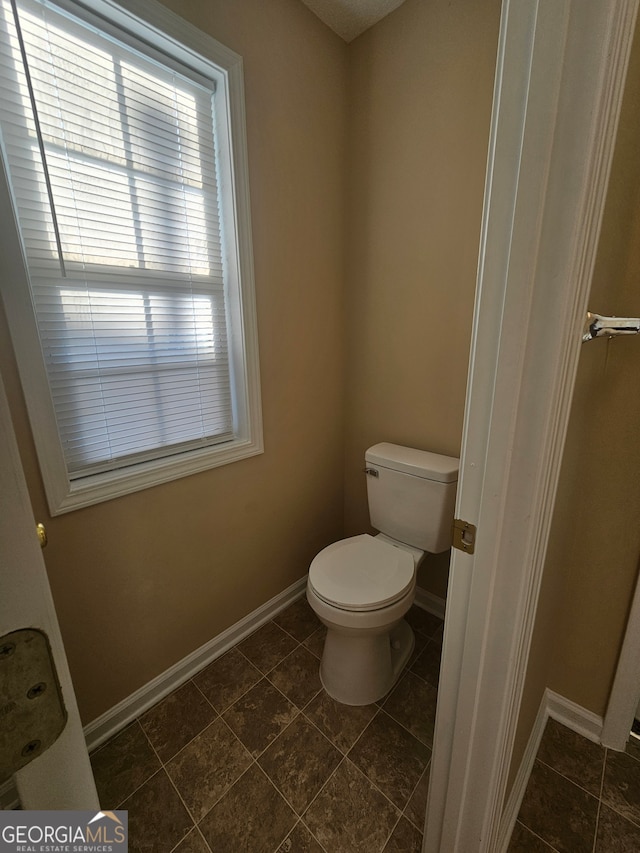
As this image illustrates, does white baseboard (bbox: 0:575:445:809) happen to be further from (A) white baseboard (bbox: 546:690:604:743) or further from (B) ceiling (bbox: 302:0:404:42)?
(B) ceiling (bbox: 302:0:404:42)

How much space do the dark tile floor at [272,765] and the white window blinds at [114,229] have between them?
0.94 metres

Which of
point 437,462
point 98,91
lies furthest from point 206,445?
point 98,91

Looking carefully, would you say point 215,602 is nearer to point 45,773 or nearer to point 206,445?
point 206,445

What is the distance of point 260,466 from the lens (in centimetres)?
155

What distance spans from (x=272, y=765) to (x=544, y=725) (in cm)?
95

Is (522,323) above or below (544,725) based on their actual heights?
above

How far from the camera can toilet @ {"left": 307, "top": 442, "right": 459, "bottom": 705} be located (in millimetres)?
1222

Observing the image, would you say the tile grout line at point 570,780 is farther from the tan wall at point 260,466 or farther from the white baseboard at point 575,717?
the tan wall at point 260,466

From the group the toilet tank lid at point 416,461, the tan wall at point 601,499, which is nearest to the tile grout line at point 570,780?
the tan wall at point 601,499

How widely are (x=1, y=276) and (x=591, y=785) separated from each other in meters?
2.19

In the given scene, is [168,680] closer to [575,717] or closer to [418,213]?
[575,717]

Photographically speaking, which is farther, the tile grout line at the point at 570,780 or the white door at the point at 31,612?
the tile grout line at the point at 570,780

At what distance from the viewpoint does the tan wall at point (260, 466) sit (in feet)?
3.74

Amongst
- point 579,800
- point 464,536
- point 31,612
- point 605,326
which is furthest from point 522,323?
point 579,800
